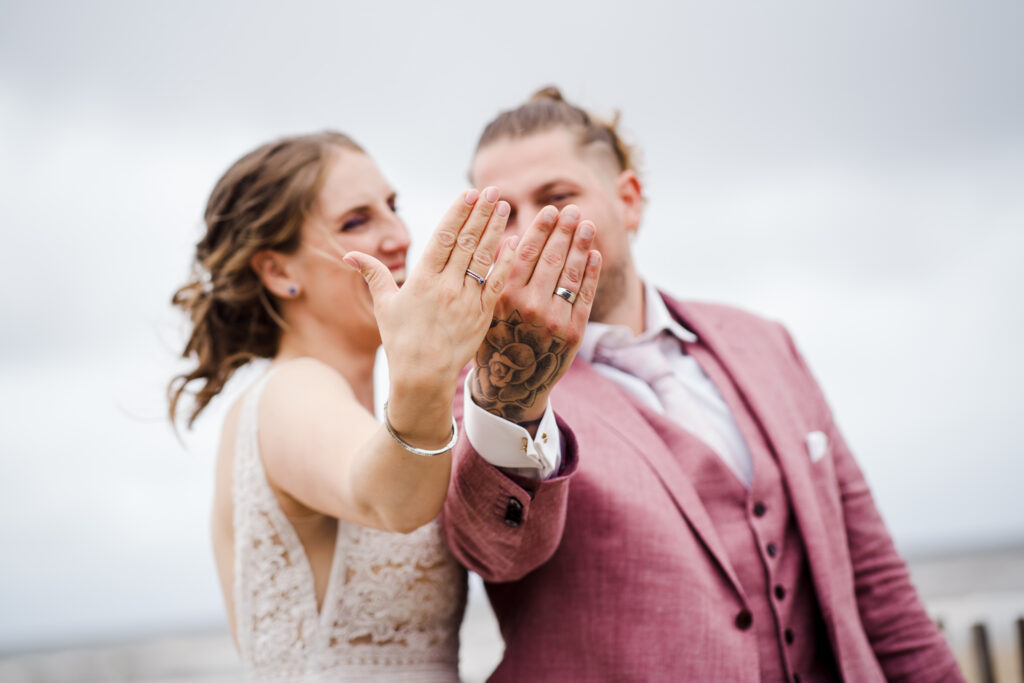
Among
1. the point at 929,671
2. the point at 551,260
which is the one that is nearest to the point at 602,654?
the point at 551,260

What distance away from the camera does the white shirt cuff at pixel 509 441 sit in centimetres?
157

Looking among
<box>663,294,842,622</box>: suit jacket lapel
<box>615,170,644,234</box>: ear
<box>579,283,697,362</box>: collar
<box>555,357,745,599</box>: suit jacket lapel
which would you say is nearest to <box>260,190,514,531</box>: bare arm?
<box>555,357,745,599</box>: suit jacket lapel

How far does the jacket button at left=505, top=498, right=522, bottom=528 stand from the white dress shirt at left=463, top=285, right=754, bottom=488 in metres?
0.07

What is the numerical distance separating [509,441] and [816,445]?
53.2 inches

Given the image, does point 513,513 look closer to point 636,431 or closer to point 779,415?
point 636,431

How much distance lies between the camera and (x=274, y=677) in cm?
233

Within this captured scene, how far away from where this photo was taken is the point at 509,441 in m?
1.59

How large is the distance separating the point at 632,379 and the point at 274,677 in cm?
147

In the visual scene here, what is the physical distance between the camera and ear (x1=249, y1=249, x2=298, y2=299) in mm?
2676

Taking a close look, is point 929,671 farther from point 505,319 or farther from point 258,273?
point 258,273

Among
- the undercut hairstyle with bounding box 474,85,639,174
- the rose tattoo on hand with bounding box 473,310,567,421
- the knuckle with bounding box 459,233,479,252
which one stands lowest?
the rose tattoo on hand with bounding box 473,310,567,421

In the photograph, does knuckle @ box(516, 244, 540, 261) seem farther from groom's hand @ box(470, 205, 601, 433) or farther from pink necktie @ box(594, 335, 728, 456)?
pink necktie @ box(594, 335, 728, 456)

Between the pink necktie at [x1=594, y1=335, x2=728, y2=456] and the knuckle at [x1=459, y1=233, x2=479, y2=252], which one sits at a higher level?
the pink necktie at [x1=594, y1=335, x2=728, y2=456]

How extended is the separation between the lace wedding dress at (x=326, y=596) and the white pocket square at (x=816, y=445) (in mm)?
1284
